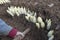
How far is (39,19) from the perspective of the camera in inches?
135

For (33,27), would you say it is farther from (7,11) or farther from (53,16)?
(7,11)

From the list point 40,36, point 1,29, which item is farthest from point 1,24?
point 40,36

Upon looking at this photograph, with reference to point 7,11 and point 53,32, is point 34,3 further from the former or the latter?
point 53,32

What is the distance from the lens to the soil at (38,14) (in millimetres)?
3322

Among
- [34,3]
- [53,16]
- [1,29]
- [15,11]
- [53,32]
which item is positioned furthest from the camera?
[34,3]

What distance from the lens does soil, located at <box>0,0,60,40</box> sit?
3322mm

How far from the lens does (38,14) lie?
361cm

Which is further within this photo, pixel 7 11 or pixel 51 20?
pixel 7 11

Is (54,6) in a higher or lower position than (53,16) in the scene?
higher

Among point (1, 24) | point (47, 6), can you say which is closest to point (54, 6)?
point (47, 6)

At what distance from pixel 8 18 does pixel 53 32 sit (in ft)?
2.68

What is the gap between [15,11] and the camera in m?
3.76

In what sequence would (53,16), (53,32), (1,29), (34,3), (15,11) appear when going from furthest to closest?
(34,3) → (15,11) → (53,16) → (53,32) → (1,29)

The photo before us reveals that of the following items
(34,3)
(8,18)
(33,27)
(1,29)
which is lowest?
(1,29)
